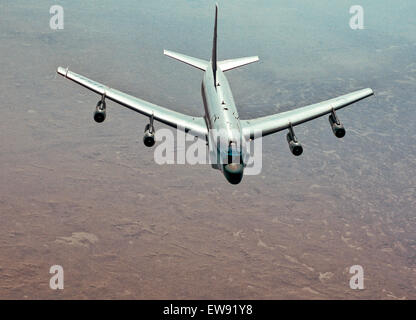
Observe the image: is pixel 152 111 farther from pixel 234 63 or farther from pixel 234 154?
pixel 234 63

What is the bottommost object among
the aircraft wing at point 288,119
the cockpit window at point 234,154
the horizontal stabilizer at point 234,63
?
the cockpit window at point 234,154

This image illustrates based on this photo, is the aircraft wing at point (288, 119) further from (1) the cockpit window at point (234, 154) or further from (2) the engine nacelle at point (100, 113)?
(2) the engine nacelle at point (100, 113)

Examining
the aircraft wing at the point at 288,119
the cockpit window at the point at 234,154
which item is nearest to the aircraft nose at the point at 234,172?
the cockpit window at the point at 234,154

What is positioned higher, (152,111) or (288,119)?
(152,111)

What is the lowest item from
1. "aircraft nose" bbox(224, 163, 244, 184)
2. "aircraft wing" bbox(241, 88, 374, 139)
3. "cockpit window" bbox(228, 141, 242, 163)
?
"aircraft nose" bbox(224, 163, 244, 184)

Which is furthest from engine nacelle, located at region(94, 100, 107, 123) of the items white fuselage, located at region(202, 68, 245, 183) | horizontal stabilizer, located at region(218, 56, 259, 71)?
horizontal stabilizer, located at region(218, 56, 259, 71)

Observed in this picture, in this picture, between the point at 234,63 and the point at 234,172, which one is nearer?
the point at 234,172

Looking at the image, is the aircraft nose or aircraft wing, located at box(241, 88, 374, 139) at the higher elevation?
aircraft wing, located at box(241, 88, 374, 139)

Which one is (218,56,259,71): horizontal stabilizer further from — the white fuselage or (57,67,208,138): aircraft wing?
(57,67,208,138): aircraft wing

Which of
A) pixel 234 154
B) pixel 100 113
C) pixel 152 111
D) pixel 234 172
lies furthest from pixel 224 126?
pixel 100 113

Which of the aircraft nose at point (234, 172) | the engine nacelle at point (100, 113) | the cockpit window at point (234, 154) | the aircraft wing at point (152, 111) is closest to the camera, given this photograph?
the aircraft nose at point (234, 172)

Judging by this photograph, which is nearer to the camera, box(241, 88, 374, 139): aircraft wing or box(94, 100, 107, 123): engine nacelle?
box(94, 100, 107, 123): engine nacelle

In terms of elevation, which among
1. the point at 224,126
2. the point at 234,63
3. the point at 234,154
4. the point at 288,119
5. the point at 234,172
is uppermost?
the point at 234,63
